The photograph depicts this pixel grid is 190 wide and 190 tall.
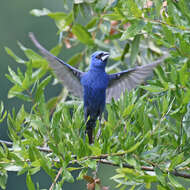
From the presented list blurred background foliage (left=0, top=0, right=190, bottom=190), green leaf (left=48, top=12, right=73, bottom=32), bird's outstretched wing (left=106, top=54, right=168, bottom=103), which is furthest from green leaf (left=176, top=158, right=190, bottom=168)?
green leaf (left=48, top=12, right=73, bottom=32)

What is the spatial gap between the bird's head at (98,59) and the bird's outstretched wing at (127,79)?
17cm

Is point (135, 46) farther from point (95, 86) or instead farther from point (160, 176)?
point (160, 176)

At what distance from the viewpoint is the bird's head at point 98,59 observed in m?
2.86

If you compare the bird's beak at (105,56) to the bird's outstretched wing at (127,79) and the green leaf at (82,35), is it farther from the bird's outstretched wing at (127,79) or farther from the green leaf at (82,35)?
the green leaf at (82,35)

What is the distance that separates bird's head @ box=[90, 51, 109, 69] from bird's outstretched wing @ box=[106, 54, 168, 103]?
0.55 feet

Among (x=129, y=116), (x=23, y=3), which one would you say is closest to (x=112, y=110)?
(x=129, y=116)

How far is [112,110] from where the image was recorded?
1566 millimetres

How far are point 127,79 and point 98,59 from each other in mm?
373

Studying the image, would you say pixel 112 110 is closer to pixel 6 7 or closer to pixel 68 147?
pixel 68 147

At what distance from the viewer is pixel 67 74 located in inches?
109

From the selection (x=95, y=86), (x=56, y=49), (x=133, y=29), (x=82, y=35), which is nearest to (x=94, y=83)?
(x=95, y=86)

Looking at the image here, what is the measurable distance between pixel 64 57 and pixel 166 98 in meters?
7.86

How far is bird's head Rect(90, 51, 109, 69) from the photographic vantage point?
2861 millimetres

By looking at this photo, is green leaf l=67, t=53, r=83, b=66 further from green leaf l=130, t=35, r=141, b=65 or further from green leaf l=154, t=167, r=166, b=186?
green leaf l=154, t=167, r=166, b=186
